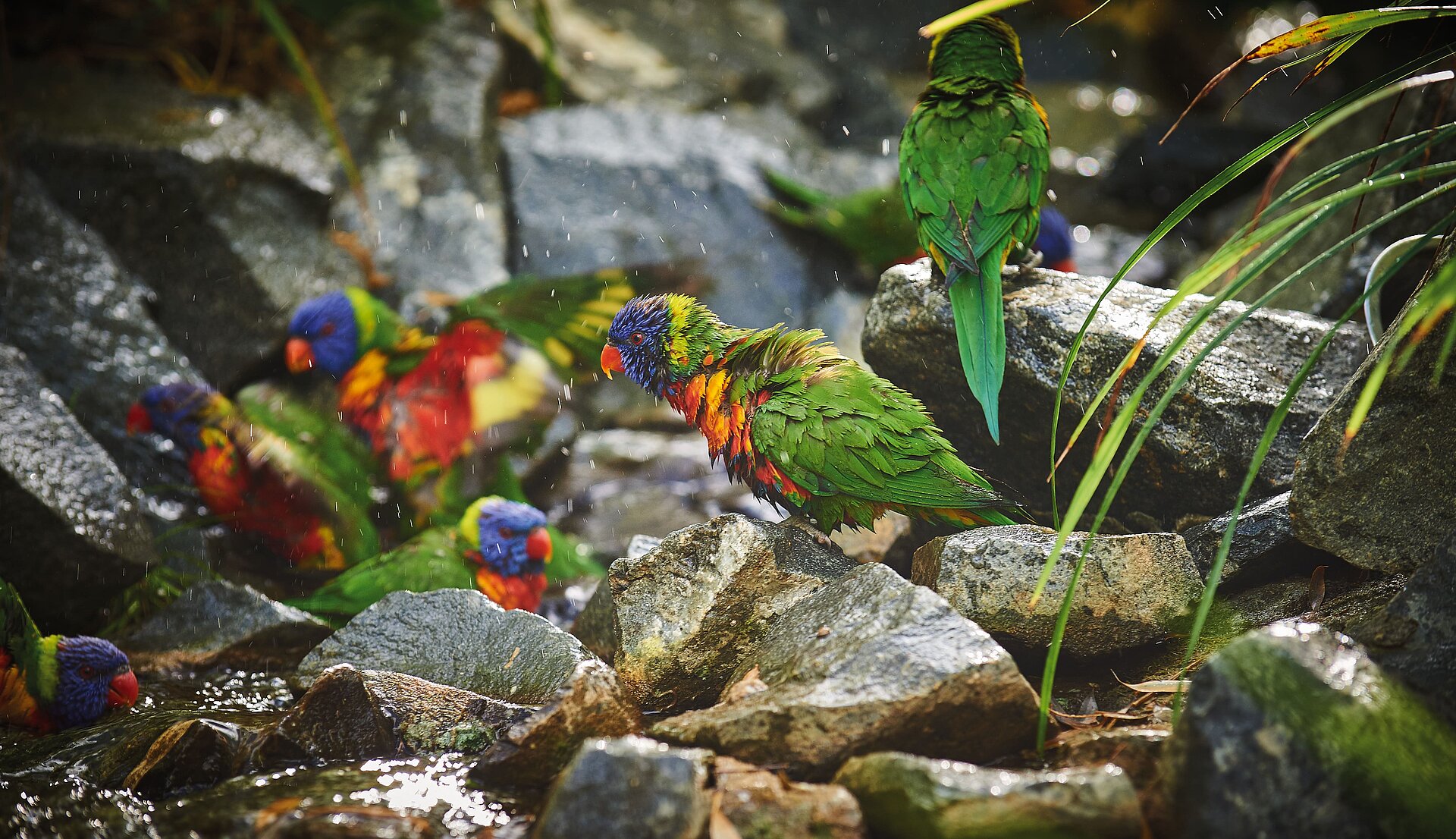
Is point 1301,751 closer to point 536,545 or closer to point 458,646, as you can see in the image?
point 458,646

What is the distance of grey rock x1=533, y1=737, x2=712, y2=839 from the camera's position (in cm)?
150

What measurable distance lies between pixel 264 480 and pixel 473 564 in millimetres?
1050

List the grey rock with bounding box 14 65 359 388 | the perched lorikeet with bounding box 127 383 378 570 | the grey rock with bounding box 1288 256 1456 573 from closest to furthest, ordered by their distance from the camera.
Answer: the grey rock with bounding box 1288 256 1456 573, the perched lorikeet with bounding box 127 383 378 570, the grey rock with bounding box 14 65 359 388

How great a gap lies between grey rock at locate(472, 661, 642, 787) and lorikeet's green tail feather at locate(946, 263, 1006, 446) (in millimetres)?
1140

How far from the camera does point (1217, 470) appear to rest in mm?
2451

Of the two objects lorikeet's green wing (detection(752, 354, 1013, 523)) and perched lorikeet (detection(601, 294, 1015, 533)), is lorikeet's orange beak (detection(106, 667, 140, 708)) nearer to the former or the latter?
perched lorikeet (detection(601, 294, 1015, 533))

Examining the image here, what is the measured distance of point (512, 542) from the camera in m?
3.59

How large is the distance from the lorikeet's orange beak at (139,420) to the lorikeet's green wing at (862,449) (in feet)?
10.1

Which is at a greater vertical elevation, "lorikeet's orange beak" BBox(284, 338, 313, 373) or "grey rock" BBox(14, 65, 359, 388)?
"grey rock" BBox(14, 65, 359, 388)

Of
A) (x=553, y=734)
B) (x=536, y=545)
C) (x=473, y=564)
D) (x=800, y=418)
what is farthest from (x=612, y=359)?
(x=473, y=564)

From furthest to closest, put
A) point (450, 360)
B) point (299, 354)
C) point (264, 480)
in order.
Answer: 1. point (299, 354)
2. point (450, 360)
3. point (264, 480)

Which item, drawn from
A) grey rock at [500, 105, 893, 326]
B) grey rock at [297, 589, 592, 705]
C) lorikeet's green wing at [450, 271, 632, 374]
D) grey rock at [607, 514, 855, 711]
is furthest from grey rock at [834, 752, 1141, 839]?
grey rock at [500, 105, 893, 326]

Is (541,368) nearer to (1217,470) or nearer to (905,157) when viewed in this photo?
(905,157)

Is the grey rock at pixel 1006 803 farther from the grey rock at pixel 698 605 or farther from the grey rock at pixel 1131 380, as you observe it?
the grey rock at pixel 1131 380
